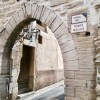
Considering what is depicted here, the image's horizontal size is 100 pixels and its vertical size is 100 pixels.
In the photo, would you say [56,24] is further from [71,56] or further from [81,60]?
[81,60]

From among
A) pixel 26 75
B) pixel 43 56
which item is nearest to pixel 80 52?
pixel 26 75

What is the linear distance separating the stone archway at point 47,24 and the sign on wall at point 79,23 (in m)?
0.12

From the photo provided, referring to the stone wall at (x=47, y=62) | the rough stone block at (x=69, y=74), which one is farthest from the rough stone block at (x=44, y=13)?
the stone wall at (x=47, y=62)

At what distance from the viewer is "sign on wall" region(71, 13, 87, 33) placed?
2627 mm

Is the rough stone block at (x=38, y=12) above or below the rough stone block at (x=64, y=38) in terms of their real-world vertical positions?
above

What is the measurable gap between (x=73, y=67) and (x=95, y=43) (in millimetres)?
484

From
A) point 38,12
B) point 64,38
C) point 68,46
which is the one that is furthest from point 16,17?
point 68,46

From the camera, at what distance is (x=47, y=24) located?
3.00m

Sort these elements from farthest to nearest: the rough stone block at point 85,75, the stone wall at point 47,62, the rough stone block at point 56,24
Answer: the stone wall at point 47,62 → the rough stone block at point 56,24 → the rough stone block at point 85,75

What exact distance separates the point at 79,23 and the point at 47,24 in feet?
1.91

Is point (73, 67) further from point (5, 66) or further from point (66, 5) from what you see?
point (5, 66)

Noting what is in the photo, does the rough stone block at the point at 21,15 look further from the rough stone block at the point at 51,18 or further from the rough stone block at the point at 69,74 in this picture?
the rough stone block at the point at 69,74

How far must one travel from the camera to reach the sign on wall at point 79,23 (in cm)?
263

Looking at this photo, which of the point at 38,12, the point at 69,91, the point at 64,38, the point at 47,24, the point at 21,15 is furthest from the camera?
the point at 21,15
